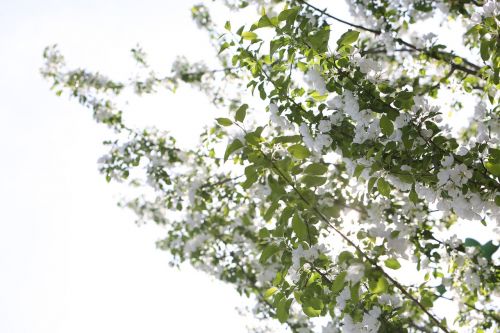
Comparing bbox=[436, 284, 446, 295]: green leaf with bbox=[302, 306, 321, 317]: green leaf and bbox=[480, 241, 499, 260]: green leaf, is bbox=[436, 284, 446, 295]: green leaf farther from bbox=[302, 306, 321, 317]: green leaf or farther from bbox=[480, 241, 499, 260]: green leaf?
bbox=[302, 306, 321, 317]: green leaf

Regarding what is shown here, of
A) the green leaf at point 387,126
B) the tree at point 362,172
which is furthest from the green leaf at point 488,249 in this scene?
the green leaf at point 387,126

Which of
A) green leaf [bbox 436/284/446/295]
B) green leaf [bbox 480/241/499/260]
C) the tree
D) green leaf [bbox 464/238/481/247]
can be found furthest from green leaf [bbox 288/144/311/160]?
green leaf [bbox 464/238/481/247]

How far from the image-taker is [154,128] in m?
5.02

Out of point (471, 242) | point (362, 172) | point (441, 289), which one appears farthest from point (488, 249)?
point (362, 172)

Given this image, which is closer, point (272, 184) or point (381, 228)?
point (272, 184)

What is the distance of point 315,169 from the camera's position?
1.83 meters

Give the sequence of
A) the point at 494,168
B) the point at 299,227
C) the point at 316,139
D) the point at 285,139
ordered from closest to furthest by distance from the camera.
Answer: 1. the point at 494,168
2. the point at 299,227
3. the point at 285,139
4. the point at 316,139

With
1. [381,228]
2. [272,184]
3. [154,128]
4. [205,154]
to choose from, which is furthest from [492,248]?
[154,128]

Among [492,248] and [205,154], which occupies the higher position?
[205,154]

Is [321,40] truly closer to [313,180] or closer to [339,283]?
[313,180]

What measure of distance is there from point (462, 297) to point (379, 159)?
85.0 inches

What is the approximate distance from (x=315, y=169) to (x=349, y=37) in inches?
22.1

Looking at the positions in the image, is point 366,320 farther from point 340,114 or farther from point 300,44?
point 300,44

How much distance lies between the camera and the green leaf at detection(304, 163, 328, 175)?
1.82 metres
